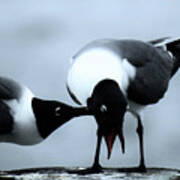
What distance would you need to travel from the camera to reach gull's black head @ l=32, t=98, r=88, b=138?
6297mm

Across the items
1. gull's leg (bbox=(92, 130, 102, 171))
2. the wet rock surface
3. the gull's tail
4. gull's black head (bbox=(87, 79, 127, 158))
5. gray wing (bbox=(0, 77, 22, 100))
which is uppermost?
the gull's tail

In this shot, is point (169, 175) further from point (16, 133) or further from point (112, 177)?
point (16, 133)

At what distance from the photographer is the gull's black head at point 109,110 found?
591 centimetres

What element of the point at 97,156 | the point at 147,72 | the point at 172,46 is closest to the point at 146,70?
the point at 147,72

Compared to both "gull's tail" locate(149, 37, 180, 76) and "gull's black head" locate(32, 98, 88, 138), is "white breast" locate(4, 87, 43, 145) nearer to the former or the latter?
"gull's black head" locate(32, 98, 88, 138)

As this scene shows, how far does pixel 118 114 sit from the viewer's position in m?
5.92

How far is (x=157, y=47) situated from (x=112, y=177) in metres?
2.09

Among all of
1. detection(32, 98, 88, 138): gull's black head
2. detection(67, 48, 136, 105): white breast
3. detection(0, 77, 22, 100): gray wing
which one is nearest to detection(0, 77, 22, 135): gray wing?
detection(0, 77, 22, 100): gray wing

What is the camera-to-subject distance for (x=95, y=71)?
20.9ft

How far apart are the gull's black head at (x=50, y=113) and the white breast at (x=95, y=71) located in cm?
15

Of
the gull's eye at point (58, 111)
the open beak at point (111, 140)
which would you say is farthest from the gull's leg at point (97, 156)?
the gull's eye at point (58, 111)

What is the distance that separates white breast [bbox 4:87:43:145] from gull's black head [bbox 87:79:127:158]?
0.56 metres

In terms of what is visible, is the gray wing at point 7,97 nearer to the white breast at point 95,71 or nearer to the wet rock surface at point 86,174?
the wet rock surface at point 86,174

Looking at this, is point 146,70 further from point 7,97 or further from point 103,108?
point 7,97
